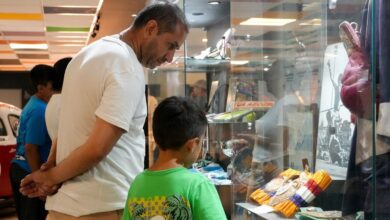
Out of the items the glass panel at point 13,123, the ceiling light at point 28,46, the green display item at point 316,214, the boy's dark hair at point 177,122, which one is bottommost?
the glass panel at point 13,123

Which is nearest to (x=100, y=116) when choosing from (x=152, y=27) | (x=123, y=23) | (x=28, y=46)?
(x=152, y=27)

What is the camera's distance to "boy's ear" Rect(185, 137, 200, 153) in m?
1.62

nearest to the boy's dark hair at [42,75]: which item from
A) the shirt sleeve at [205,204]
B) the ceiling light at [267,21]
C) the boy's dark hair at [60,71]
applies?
the boy's dark hair at [60,71]

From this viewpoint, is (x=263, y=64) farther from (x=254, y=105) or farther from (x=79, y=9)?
(x=79, y=9)

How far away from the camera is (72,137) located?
1735mm

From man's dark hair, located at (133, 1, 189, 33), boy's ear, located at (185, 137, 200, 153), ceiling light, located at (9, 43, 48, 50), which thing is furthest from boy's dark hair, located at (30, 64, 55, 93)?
ceiling light, located at (9, 43, 48, 50)

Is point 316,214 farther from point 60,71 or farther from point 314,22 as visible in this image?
point 60,71

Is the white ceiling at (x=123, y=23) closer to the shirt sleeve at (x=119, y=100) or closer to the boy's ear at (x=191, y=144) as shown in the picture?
the boy's ear at (x=191, y=144)

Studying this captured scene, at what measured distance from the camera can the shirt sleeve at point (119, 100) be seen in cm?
159

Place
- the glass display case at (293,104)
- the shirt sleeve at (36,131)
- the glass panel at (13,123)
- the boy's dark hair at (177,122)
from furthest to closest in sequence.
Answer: the glass panel at (13,123), the shirt sleeve at (36,131), the boy's dark hair at (177,122), the glass display case at (293,104)

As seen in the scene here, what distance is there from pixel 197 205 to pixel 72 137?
513mm

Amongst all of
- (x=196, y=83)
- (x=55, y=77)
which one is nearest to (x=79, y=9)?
(x=55, y=77)

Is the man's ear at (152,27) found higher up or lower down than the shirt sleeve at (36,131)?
higher up

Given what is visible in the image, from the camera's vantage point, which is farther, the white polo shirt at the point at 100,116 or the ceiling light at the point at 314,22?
the ceiling light at the point at 314,22
